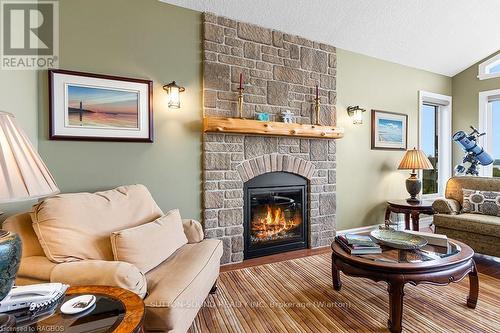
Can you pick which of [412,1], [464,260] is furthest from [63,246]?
[412,1]

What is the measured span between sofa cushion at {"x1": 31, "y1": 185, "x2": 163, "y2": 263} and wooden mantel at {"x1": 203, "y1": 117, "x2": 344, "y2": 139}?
46.0 inches

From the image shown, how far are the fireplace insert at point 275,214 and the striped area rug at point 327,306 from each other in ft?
1.74

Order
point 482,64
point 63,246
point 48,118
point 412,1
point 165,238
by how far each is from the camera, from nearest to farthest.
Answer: point 63,246
point 165,238
point 48,118
point 412,1
point 482,64

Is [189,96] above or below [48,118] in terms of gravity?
above

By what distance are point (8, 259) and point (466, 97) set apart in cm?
611

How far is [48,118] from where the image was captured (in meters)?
2.19

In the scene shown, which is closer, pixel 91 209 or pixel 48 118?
pixel 91 209

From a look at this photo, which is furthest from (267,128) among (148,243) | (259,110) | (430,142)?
(430,142)

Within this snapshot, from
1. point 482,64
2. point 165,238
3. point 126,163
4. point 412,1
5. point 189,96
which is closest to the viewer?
point 165,238

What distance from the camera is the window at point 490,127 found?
4398 mm

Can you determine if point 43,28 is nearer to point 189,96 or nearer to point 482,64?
point 189,96

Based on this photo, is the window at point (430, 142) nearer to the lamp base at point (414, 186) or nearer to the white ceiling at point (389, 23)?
the white ceiling at point (389, 23)

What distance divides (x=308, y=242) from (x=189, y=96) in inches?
88.9

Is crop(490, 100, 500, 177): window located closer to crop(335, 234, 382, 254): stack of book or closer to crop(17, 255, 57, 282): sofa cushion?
crop(335, 234, 382, 254): stack of book
